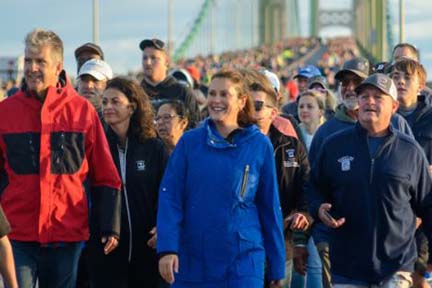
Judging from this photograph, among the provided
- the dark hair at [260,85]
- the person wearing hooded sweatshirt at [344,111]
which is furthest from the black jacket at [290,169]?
the person wearing hooded sweatshirt at [344,111]

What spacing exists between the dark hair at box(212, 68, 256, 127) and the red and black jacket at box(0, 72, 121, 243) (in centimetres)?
95

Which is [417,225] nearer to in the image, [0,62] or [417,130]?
[417,130]

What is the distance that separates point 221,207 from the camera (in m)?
6.97

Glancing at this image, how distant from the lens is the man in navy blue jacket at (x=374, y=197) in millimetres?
7680

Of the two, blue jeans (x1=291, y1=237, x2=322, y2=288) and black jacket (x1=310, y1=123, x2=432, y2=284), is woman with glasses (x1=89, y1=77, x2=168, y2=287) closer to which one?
black jacket (x1=310, y1=123, x2=432, y2=284)

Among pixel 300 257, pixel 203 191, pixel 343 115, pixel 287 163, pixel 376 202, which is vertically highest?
pixel 343 115

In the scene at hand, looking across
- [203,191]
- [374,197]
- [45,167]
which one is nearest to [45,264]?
[45,167]

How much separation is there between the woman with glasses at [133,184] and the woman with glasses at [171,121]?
1.11 meters

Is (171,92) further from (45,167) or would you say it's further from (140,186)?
(45,167)

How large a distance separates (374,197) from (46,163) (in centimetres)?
200

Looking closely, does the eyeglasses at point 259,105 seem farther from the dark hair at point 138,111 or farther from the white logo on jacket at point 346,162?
the white logo on jacket at point 346,162

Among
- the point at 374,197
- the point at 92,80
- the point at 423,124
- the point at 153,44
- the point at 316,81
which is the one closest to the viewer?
the point at 374,197

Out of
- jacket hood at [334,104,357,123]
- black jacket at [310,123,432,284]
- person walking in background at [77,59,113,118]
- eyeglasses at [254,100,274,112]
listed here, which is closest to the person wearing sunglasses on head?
eyeglasses at [254,100,274,112]

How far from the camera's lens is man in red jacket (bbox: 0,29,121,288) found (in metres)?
7.43
